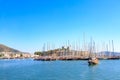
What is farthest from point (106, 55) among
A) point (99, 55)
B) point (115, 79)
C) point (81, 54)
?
point (115, 79)

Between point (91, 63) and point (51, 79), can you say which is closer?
point (51, 79)

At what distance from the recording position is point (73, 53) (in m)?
183

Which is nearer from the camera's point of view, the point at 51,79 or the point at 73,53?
the point at 51,79

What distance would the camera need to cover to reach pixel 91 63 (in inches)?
3809

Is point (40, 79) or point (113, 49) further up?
point (113, 49)

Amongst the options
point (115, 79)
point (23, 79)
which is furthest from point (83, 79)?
point (23, 79)

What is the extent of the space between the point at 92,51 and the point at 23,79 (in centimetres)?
11169

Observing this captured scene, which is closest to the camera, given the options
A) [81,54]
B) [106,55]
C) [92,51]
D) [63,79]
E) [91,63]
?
[63,79]

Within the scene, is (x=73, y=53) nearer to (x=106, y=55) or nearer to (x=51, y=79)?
(x=106, y=55)

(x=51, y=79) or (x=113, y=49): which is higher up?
(x=113, y=49)

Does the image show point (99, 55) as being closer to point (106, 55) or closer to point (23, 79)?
point (106, 55)

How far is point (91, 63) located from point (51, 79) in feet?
153

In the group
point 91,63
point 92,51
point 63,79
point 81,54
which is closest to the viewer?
point 63,79

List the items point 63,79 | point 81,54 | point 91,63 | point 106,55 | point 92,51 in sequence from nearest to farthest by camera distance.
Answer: point 63,79 < point 91,63 < point 92,51 < point 81,54 < point 106,55
